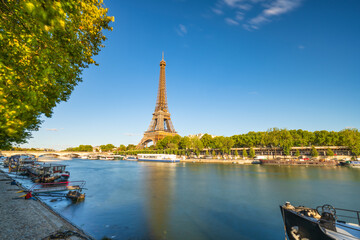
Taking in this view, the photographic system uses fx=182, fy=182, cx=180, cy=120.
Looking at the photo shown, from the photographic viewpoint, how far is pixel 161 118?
345 feet

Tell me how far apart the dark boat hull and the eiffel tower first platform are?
317 ft

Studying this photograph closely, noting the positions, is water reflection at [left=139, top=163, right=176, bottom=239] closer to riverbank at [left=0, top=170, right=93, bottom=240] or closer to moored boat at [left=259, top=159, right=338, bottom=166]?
riverbank at [left=0, top=170, right=93, bottom=240]

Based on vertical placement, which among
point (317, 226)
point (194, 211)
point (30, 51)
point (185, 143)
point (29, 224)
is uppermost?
point (185, 143)

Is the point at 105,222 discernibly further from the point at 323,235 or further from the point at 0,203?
the point at 323,235

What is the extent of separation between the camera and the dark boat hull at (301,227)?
778 cm

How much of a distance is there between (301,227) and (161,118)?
9820 cm

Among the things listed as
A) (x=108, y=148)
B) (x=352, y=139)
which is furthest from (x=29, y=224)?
(x=108, y=148)

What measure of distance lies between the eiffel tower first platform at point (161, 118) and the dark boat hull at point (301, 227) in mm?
96500

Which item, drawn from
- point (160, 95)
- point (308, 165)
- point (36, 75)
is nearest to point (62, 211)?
point (36, 75)

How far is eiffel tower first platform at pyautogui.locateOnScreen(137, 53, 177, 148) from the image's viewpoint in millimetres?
105875

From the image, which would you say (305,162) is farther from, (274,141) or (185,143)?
(185,143)

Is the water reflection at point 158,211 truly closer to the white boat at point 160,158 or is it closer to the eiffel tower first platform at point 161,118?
the white boat at point 160,158

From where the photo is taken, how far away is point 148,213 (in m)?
15.4

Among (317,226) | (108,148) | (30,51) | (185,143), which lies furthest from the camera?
(108,148)
